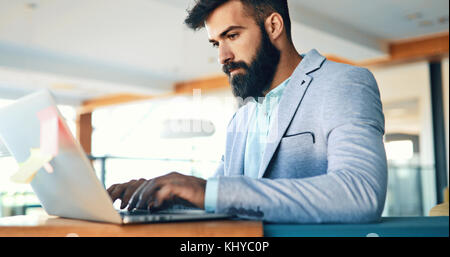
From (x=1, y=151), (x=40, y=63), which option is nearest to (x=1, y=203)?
(x=40, y=63)

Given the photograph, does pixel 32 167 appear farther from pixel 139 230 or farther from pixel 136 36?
pixel 136 36

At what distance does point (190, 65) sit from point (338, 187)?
320 inches

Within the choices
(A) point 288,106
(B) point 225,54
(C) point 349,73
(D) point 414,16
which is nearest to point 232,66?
(B) point 225,54

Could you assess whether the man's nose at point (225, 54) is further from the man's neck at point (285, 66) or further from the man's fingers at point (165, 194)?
the man's fingers at point (165, 194)

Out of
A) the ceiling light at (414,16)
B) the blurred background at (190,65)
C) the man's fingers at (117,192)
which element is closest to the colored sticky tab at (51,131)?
the man's fingers at (117,192)

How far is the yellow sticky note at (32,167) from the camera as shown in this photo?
2.53 ft

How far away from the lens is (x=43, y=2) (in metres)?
5.46

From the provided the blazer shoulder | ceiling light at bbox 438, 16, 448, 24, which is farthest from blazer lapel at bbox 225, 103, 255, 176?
ceiling light at bbox 438, 16, 448, 24

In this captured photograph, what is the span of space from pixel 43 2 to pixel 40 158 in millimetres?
5257

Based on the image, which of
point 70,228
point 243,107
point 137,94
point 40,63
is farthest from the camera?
point 137,94

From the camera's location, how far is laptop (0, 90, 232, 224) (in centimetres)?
72

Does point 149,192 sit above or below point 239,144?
below

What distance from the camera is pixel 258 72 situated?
1372mm
